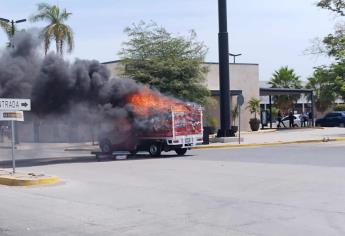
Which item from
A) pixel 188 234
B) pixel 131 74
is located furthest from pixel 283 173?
pixel 131 74

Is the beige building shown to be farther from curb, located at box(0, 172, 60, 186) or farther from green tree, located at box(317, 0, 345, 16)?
curb, located at box(0, 172, 60, 186)

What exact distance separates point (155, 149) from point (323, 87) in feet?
141

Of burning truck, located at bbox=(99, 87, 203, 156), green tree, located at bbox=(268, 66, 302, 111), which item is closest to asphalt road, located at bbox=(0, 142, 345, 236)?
burning truck, located at bbox=(99, 87, 203, 156)

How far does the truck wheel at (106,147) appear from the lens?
24819 mm

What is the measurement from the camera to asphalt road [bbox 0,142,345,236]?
29.9 ft

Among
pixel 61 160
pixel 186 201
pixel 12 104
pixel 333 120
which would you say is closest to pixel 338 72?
pixel 333 120

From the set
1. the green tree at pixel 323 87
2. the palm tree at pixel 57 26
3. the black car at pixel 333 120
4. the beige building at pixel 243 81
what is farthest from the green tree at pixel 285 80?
the palm tree at pixel 57 26

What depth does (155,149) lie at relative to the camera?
79.9 feet

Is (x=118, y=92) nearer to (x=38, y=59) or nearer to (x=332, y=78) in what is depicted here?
(x=38, y=59)

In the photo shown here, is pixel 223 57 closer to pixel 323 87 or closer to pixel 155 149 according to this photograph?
pixel 155 149

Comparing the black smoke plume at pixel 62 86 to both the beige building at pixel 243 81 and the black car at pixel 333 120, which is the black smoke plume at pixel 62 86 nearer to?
the beige building at pixel 243 81

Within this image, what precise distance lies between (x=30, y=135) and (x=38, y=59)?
1175 cm

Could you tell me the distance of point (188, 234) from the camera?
336 inches

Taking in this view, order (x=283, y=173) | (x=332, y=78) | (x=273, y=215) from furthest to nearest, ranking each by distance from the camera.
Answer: (x=332, y=78) < (x=283, y=173) < (x=273, y=215)
